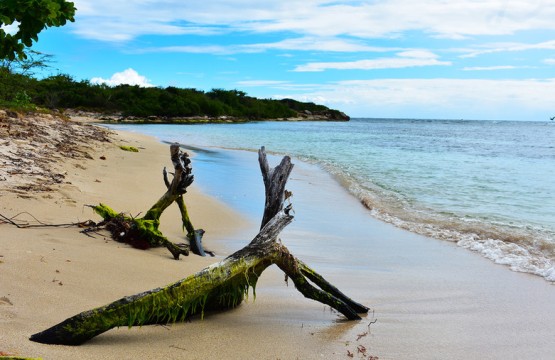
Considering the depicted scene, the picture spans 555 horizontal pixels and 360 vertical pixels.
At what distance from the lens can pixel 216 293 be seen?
367cm

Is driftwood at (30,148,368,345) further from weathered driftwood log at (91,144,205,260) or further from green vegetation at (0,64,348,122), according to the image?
green vegetation at (0,64,348,122)

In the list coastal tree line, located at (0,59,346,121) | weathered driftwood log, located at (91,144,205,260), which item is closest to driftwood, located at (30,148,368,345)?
weathered driftwood log, located at (91,144,205,260)

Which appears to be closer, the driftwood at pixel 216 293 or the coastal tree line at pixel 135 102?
the driftwood at pixel 216 293

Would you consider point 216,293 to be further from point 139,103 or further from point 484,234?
point 139,103

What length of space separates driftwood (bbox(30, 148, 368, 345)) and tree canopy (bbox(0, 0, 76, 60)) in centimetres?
205

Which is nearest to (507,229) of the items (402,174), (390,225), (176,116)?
(390,225)

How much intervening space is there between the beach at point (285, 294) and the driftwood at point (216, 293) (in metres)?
0.10

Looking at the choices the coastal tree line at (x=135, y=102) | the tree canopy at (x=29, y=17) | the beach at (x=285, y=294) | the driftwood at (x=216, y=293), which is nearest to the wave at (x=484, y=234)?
the beach at (x=285, y=294)

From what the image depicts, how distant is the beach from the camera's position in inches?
126

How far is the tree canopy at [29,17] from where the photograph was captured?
333 cm

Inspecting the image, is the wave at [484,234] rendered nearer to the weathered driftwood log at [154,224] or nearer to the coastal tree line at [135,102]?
the weathered driftwood log at [154,224]

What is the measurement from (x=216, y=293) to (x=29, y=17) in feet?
7.97

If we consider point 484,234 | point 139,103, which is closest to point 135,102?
point 139,103

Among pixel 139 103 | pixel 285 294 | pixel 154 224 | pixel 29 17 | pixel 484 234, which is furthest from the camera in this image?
pixel 139 103
